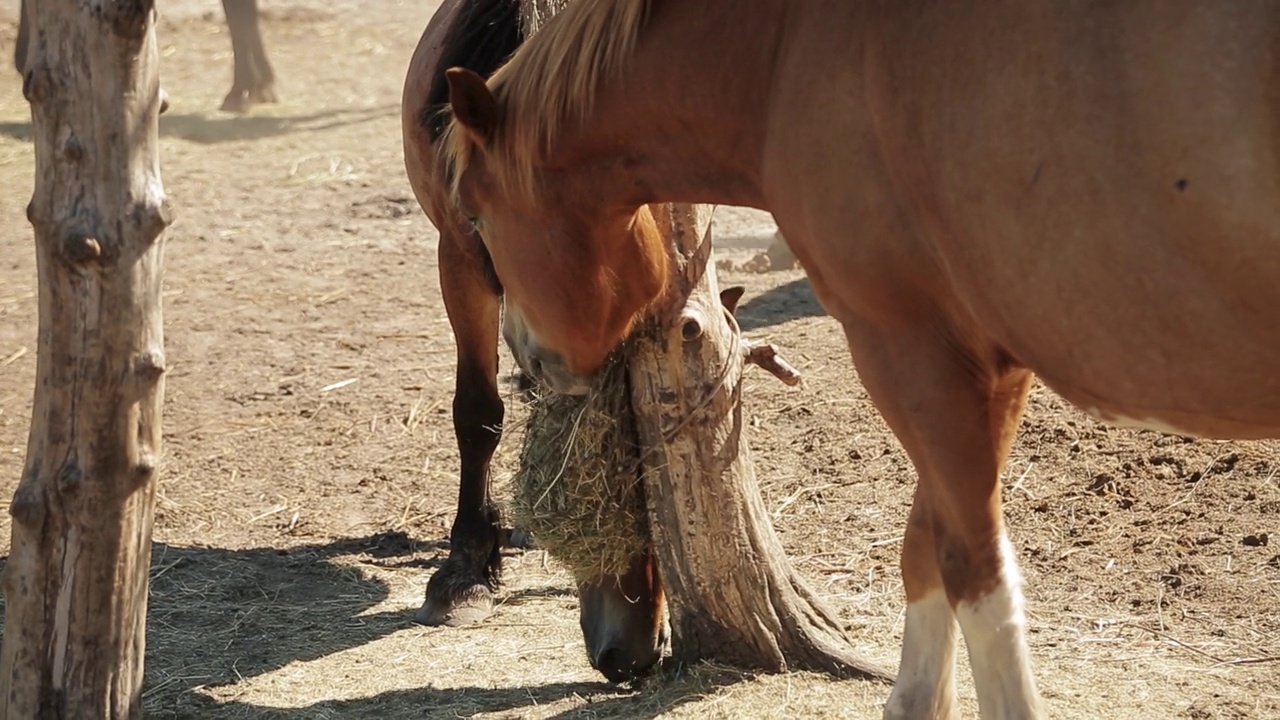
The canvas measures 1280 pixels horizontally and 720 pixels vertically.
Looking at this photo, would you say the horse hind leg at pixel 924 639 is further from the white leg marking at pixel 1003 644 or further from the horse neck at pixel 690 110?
the horse neck at pixel 690 110

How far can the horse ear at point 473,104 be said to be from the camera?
2.83m

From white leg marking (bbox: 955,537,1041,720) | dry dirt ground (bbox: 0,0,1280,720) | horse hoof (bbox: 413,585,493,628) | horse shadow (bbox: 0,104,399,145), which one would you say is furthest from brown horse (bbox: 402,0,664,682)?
horse shadow (bbox: 0,104,399,145)

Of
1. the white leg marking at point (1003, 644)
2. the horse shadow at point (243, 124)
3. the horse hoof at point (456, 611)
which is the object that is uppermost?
the horse shadow at point (243, 124)

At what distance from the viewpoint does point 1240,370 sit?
6.81 feet

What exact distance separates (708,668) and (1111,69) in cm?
196

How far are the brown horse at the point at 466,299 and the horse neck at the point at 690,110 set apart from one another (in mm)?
1014

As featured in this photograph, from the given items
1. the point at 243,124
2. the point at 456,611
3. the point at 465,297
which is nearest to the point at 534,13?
the point at 465,297

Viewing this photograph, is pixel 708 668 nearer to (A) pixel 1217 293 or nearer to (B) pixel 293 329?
(A) pixel 1217 293

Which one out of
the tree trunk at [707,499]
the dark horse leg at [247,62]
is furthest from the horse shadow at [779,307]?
the dark horse leg at [247,62]

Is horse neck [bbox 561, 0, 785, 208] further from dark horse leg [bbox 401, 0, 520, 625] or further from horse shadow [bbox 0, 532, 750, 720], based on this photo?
horse shadow [bbox 0, 532, 750, 720]

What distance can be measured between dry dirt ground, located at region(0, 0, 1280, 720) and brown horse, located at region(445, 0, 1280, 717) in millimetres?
913

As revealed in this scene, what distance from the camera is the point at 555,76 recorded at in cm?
285

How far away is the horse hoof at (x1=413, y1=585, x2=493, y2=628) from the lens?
13.9 ft

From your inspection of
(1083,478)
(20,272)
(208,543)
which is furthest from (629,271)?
(20,272)
